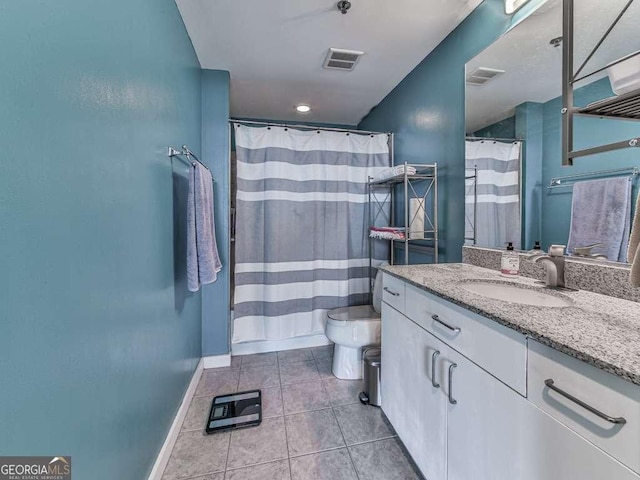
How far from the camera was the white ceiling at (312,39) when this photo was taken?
159cm

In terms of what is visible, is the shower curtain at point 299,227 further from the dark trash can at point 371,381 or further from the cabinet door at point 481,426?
the cabinet door at point 481,426

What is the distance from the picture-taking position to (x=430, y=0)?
1.53 m

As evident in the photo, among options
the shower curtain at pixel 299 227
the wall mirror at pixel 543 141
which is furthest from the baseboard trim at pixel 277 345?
the wall mirror at pixel 543 141

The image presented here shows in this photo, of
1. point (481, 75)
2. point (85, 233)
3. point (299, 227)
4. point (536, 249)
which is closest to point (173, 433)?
point (85, 233)

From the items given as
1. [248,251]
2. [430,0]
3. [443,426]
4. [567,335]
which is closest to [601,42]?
[430,0]

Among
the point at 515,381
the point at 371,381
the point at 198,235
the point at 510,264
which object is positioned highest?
the point at 198,235

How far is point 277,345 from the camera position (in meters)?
2.56

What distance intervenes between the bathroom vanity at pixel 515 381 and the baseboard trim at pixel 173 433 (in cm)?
111

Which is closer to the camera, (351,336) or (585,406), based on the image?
(585,406)

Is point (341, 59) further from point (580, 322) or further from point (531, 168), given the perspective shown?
point (580, 322)

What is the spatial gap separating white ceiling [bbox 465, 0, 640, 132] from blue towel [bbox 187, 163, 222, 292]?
160 cm

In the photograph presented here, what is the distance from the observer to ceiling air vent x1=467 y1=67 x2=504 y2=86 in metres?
1.54

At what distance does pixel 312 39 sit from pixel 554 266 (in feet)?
6.11

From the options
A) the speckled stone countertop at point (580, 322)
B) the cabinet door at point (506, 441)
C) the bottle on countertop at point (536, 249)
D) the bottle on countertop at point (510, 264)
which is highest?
the bottle on countertop at point (536, 249)
